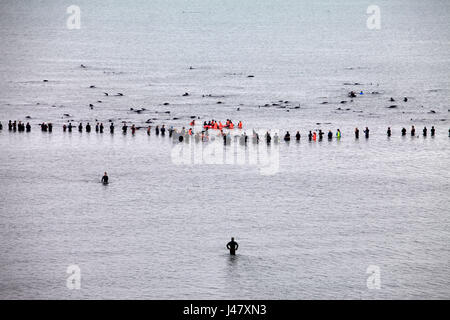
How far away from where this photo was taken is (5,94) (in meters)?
141

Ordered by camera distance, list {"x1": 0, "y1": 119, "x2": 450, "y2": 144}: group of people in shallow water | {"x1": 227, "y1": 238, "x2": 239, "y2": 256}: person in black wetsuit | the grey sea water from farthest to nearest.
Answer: {"x1": 0, "y1": 119, "x2": 450, "y2": 144}: group of people in shallow water
{"x1": 227, "y1": 238, "x2": 239, "y2": 256}: person in black wetsuit
the grey sea water

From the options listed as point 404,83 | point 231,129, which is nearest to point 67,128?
point 231,129

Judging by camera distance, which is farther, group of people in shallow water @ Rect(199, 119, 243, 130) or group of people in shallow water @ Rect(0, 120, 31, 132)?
group of people in shallow water @ Rect(199, 119, 243, 130)

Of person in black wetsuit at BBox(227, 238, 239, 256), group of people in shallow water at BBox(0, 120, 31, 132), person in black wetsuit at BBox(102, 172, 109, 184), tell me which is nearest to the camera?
person in black wetsuit at BBox(227, 238, 239, 256)

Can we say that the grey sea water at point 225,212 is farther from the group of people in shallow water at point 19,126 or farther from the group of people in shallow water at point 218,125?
the group of people in shallow water at point 218,125

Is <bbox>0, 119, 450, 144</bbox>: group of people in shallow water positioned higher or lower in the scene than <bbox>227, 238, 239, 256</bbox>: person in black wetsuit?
higher

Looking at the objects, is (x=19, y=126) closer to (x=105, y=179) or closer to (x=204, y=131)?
(x=204, y=131)

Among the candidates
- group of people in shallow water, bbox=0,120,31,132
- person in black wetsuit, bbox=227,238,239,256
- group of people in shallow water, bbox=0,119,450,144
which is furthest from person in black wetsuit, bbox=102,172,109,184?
group of people in shallow water, bbox=0,120,31,132

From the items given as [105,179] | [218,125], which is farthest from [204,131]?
[105,179]

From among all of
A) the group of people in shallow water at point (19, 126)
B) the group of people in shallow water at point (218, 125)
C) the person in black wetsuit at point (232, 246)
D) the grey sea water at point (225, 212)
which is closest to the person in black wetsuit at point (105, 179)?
the grey sea water at point (225, 212)

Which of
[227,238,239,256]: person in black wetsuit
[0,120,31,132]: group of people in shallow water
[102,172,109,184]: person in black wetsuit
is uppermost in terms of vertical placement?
[0,120,31,132]: group of people in shallow water

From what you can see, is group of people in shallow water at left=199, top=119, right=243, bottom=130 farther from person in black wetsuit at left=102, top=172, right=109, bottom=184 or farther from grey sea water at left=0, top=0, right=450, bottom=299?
person in black wetsuit at left=102, top=172, right=109, bottom=184

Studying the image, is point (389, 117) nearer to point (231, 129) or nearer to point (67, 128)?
point (231, 129)

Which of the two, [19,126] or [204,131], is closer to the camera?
[204,131]
